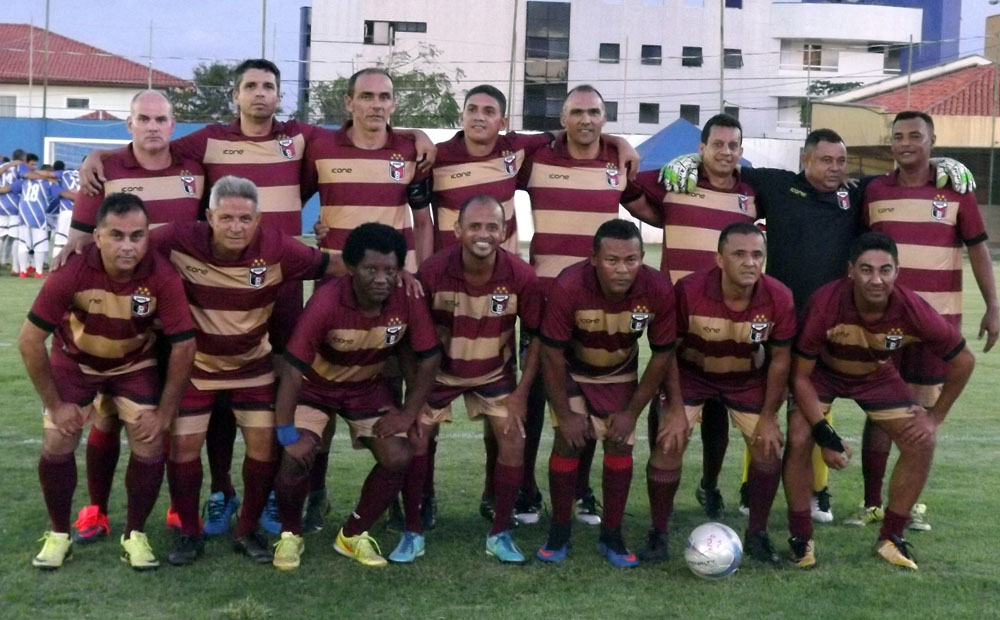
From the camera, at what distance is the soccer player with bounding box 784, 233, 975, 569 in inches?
210

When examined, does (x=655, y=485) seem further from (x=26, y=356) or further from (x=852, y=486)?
(x=26, y=356)

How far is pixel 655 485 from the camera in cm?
556

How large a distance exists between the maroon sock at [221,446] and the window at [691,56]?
143 feet

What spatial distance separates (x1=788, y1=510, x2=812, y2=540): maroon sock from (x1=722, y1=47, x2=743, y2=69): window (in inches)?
1852

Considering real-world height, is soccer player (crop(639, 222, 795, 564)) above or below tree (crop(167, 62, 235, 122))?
below

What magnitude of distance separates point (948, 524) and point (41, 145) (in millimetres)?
27728

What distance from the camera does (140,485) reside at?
17.3ft

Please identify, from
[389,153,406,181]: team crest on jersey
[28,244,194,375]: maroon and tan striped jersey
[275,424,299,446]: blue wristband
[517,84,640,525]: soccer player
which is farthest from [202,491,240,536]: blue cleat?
[389,153,406,181]: team crest on jersey

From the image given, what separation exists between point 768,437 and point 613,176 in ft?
5.44

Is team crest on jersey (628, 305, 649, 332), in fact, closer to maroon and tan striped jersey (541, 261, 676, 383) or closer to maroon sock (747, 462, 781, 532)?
maroon and tan striped jersey (541, 261, 676, 383)

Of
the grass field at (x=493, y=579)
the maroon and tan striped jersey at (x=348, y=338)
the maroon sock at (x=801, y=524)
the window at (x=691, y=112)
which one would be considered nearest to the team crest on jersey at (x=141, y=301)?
the maroon and tan striped jersey at (x=348, y=338)

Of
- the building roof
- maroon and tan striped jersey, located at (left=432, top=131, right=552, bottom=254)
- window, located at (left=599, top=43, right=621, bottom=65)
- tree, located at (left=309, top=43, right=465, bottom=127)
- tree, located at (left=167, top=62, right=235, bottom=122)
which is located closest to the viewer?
→ maroon and tan striped jersey, located at (left=432, top=131, right=552, bottom=254)

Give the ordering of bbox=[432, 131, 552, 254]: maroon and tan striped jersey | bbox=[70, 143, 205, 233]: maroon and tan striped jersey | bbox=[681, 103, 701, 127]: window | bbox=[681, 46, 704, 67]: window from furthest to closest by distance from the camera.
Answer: bbox=[681, 103, 701, 127]: window, bbox=[681, 46, 704, 67]: window, bbox=[432, 131, 552, 254]: maroon and tan striped jersey, bbox=[70, 143, 205, 233]: maroon and tan striped jersey

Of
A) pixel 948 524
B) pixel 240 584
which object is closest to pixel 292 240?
pixel 240 584
